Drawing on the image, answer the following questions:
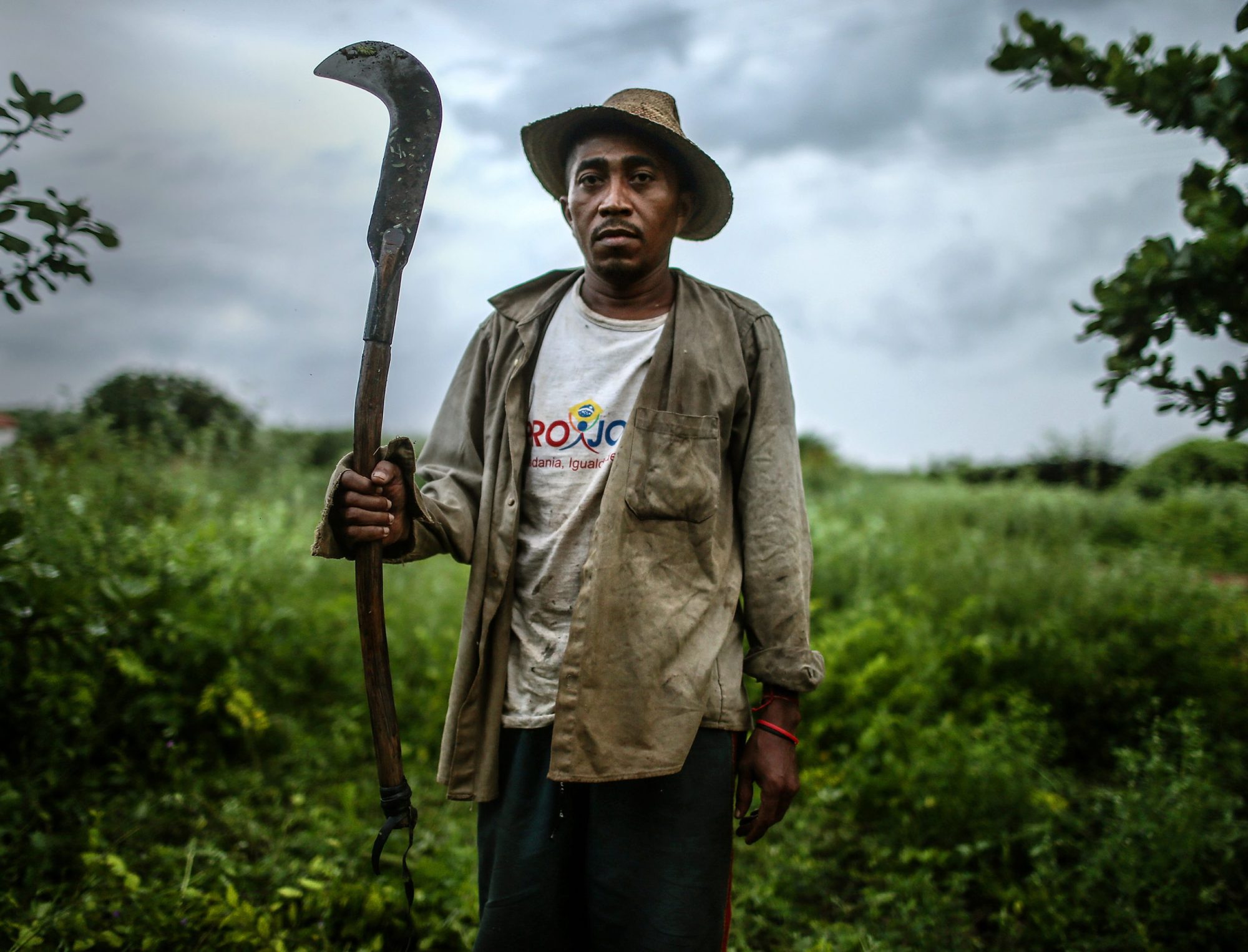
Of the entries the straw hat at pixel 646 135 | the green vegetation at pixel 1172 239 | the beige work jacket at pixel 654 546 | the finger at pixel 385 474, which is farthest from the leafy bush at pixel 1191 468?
the finger at pixel 385 474

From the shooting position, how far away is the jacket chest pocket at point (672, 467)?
6.98ft

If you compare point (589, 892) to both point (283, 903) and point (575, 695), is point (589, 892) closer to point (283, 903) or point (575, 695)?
point (575, 695)

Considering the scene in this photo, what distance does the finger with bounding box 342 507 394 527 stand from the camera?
1.97 meters

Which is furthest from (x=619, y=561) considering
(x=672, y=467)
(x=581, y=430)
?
(x=581, y=430)

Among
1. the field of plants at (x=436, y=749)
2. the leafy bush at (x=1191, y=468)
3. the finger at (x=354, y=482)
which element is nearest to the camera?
the finger at (x=354, y=482)

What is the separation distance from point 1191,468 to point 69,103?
12186mm

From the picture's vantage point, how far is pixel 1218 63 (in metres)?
3.04

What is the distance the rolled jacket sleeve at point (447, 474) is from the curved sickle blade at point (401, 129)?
19.3 inches

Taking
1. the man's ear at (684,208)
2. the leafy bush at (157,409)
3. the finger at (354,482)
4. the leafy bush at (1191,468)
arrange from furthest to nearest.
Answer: the leafy bush at (1191,468)
the leafy bush at (157,409)
the man's ear at (684,208)
the finger at (354,482)

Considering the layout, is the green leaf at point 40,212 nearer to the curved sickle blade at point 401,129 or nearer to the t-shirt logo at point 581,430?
the curved sickle blade at point 401,129

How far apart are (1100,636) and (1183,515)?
4.07m

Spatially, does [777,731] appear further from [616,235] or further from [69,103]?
[69,103]

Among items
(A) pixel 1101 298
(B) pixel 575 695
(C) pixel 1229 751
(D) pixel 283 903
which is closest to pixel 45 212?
(B) pixel 575 695

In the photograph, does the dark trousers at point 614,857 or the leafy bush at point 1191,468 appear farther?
the leafy bush at point 1191,468
